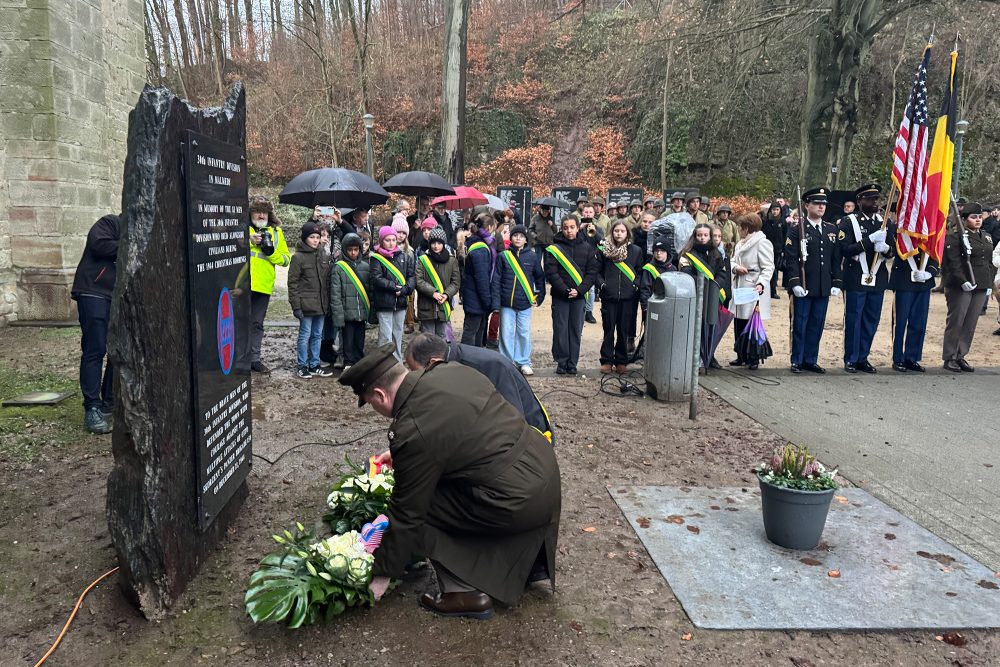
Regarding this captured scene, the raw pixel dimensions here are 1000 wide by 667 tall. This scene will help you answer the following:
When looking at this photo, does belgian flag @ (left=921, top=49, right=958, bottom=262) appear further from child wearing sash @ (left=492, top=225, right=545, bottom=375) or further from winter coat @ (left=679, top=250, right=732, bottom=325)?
child wearing sash @ (left=492, top=225, right=545, bottom=375)

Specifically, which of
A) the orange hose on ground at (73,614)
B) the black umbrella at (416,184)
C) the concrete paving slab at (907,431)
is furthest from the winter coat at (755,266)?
the orange hose on ground at (73,614)

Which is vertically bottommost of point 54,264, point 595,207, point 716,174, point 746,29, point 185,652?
point 185,652

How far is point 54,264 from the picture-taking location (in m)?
10.9

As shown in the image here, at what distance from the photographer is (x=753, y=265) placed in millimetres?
9070

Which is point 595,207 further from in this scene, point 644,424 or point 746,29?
point 644,424

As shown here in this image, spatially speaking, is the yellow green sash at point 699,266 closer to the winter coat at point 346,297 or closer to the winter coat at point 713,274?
the winter coat at point 713,274

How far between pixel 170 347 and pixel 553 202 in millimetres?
14237

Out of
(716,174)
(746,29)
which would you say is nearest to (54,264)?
(746,29)

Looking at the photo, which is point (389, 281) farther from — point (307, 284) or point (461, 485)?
point (461, 485)

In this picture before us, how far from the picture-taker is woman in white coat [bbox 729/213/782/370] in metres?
9.00

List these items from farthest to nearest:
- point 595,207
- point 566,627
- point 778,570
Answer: point 595,207
point 778,570
point 566,627

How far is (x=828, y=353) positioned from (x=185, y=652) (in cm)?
974

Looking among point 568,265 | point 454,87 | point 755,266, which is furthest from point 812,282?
point 454,87

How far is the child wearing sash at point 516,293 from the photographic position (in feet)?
29.1
